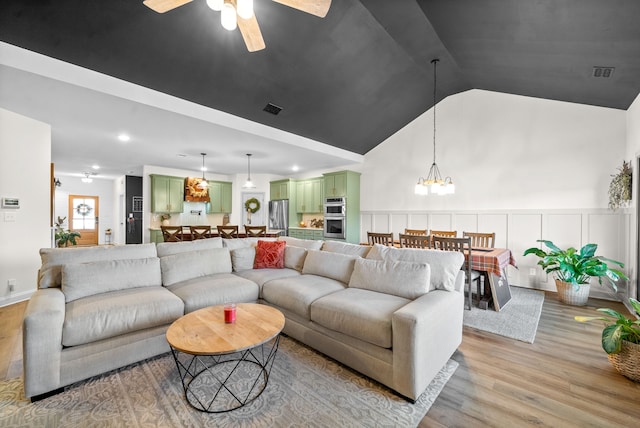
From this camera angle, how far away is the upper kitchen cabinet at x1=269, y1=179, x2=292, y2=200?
787 cm

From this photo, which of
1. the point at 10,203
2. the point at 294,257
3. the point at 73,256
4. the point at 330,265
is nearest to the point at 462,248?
the point at 330,265

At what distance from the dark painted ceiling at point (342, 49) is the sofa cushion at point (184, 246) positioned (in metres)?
1.83

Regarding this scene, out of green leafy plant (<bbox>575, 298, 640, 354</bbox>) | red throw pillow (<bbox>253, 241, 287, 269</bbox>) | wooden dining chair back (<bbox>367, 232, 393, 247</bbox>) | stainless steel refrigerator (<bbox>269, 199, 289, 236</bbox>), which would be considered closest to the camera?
green leafy plant (<bbox>575, 298, 640, 354</bbox>)

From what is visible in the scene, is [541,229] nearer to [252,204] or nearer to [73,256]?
[73,256]

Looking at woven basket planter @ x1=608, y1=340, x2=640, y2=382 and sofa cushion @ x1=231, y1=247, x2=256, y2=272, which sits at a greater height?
sofa cushion @ x1=231, y1=247, x2=256, y2=272

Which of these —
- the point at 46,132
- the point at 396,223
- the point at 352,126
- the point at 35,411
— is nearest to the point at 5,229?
the point at 46,132

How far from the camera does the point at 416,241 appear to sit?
144 inches

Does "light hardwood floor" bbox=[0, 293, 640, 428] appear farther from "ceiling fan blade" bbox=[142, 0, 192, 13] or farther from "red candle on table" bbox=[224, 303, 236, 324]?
"ceiling fan blade" bbox=[142, 0, 192, 13]

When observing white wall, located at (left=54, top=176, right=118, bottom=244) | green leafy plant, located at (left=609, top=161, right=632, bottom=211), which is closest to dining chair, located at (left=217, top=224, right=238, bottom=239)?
green leafy plant, located at (left=609, top=161, right=632, bottom=211)

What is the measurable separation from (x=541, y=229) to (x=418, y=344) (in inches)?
159

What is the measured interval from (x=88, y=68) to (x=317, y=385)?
363cm

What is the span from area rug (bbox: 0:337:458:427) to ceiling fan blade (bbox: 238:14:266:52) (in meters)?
2.54

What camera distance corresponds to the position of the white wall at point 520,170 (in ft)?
13.2

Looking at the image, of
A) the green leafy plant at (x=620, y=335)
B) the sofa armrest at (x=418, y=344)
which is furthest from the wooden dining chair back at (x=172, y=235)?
the green leafy plant at (x=620, y=335)
